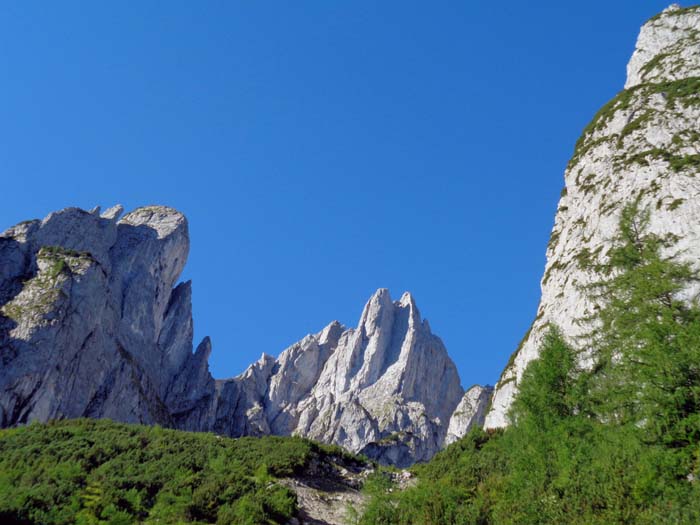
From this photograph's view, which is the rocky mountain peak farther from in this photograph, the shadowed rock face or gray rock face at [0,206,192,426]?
gray rock face at [0,206,192,426]

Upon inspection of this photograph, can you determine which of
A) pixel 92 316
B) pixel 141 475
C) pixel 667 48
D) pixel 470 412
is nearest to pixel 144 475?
pixel 141 475

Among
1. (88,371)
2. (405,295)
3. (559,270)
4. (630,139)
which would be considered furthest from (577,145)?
(405,295)

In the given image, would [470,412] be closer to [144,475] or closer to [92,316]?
[92,316]

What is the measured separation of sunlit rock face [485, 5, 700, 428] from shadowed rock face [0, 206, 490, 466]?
50.7 meters

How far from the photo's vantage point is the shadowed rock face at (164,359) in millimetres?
70750

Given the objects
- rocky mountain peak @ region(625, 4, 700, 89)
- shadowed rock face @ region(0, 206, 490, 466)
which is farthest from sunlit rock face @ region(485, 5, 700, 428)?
shadowed rock face @ region(0, 206, 490, 466)

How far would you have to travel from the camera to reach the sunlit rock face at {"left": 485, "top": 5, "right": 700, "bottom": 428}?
1732 inches

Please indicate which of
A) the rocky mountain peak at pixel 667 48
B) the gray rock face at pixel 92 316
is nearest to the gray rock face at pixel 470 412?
the gray rock face at pixel 92 316

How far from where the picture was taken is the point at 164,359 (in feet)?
356

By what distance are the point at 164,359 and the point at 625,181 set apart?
84359 millimetres

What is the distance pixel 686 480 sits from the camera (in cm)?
1439

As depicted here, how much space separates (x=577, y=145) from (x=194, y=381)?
77.2 metres

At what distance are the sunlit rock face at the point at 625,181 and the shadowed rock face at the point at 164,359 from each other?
166 feet

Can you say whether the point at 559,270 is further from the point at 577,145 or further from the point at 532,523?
the point at 532,523
